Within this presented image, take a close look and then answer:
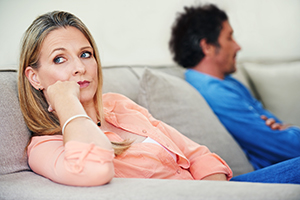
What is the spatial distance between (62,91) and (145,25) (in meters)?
1.38

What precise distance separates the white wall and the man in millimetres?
181

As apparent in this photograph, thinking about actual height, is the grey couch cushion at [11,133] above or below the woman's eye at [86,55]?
below

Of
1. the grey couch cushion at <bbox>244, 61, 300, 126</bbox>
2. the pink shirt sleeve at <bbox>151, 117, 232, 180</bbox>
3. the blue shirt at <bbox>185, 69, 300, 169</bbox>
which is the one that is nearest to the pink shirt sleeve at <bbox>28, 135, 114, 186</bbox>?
the pink shirt sleeve at <bbox>151, 117, 232, 180</bbox>

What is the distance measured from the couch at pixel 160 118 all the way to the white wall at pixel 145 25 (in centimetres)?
28

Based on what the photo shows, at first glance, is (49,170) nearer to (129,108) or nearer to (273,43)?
(129,108)

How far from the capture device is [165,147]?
38.0 inches

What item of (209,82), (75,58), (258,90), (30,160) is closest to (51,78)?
(75,58)

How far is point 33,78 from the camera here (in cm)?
92

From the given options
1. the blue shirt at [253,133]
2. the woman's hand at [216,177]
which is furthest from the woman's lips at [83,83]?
the blue shirt at [253,133]

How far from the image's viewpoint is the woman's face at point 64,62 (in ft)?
2.88

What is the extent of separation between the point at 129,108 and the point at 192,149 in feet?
0.88

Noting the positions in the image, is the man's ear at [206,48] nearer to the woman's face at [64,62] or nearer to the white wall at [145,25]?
the white wall at [145,25]

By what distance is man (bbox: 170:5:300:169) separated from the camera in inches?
62.9

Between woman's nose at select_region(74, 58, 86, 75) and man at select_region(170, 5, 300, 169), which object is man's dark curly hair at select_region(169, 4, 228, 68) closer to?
man at select_region(170, 5, 300, 169)
